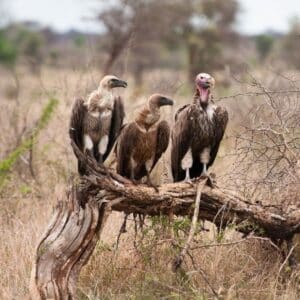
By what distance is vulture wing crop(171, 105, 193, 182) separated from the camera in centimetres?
593

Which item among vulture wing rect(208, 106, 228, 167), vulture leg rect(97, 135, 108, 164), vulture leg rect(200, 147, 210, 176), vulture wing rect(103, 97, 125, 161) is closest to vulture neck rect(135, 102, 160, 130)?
vulture wing rect(103, 97, 125, 161)

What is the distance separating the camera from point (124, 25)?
22297 mm

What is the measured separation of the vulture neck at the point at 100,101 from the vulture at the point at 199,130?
690 millimetres

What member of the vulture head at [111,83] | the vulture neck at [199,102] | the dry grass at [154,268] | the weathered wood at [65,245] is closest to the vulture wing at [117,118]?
the vulture head at [111,83]

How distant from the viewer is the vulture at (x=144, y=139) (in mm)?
5555

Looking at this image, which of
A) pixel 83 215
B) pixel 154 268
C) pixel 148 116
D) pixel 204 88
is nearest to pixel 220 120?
pixel 204 88

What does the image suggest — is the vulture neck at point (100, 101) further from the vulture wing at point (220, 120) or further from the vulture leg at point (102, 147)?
the vulture wing at point (220, 120)

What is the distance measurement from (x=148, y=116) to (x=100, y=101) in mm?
421

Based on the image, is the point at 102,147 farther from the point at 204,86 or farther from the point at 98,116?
the point at 204,86

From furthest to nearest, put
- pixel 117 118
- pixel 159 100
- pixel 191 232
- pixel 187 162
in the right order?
pixel 187 162 → pixel 117 118 → pixel 159 100 → pixel 191 232

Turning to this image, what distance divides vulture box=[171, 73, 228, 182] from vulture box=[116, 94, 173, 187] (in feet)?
1.06

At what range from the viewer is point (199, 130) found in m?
5.95

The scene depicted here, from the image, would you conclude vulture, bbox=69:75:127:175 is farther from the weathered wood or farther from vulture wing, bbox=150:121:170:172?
the weathered wood

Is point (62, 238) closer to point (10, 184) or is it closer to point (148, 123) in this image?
point (148, 123)
